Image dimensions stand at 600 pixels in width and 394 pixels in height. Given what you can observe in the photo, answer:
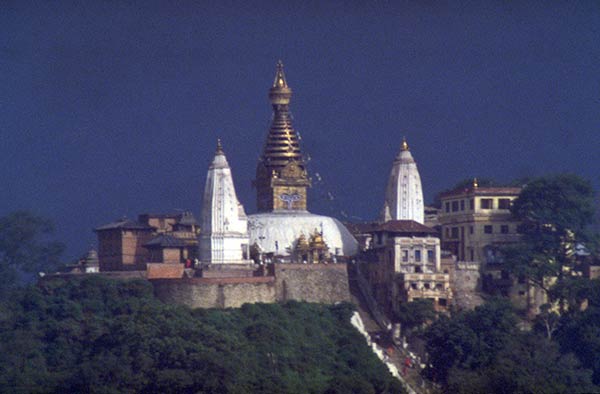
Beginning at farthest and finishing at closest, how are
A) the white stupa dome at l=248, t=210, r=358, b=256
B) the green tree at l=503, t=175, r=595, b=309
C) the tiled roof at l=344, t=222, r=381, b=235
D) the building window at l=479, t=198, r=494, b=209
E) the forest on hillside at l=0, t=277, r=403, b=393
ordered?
the tiled roof at l=344, t=222, r=381, b=235
the building window at l=479, t=198, r=494, b=209
the white stupa dome at l=248, t=210, r=358, b=256
the green tree at l=503, t=175, r=595, b=309
the forest on hillside at l=0, t=277, r=403, b=393

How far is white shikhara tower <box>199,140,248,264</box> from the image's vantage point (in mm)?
108125

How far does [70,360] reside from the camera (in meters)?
101

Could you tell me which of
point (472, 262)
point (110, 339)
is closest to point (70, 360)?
point (110, 339)

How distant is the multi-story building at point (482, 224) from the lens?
4407 inches

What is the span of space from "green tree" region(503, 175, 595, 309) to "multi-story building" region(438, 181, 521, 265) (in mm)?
727

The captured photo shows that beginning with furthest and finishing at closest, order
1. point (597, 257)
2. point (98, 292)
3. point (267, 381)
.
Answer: point (597, 257)
point (98, 292)
point (267, 381)

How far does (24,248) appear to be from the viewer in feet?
396

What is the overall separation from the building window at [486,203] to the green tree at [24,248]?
18.3 metres

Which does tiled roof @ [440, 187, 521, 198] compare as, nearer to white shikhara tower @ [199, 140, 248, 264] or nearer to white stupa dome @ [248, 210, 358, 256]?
white stupa dome @ [248, 210, 358, 256]

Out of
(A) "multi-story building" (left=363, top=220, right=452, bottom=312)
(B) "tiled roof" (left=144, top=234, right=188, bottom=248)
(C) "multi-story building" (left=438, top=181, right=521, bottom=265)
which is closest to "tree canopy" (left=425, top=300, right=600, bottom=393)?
(A) "multi-story building" (left=363, top=220, right=452, bottom=312)

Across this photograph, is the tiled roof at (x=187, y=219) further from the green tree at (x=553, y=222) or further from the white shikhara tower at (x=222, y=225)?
the green tree at (x=553, y=222)

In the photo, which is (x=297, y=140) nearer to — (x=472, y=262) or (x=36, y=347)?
(x=472, y=262)

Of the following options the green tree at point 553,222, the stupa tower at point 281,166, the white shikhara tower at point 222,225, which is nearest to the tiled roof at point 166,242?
the white shikhara tower at point 222,225

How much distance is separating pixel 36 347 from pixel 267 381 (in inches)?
344
